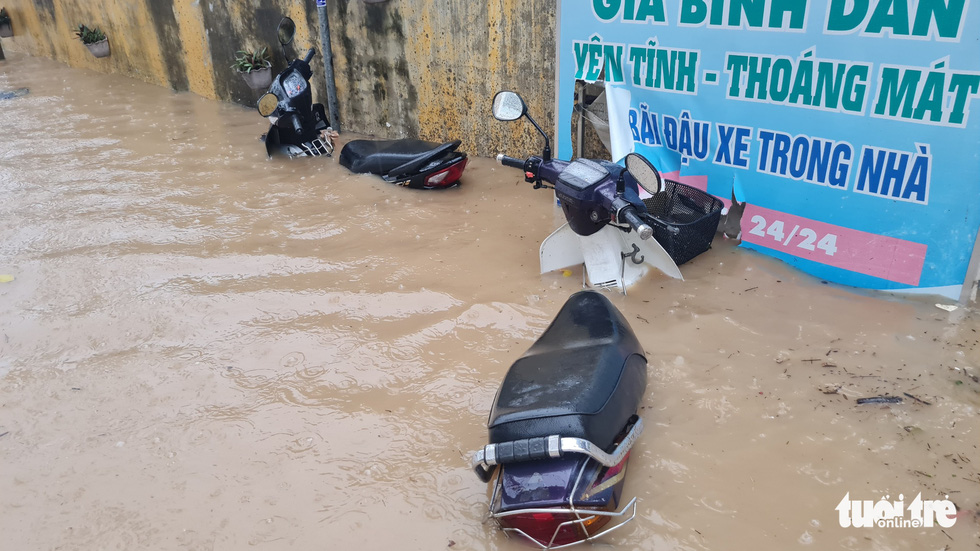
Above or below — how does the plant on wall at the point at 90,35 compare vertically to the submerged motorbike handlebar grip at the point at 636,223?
above

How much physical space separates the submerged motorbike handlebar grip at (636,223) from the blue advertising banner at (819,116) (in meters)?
1.42

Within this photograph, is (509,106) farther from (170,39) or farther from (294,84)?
(170,39)

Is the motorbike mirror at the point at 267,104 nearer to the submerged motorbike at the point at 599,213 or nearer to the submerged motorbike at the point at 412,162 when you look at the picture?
the submerged motorbike at the point at 412,162

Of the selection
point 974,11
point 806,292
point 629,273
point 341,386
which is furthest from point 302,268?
point 974,11

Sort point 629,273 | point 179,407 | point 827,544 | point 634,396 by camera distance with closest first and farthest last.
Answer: point 827,544 < point 634,396 < point 179,407 < point 629,273

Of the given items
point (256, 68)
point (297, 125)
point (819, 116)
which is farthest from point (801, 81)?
point (256, 68)

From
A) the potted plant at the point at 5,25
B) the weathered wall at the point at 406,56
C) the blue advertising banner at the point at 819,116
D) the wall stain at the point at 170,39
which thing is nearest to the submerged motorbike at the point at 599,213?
the blue advertising banner at the point at 819,116

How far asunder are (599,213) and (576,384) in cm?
126

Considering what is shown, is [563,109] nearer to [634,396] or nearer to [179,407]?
[634,396]

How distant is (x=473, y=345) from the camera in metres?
3.56

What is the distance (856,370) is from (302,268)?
3359 millimetres

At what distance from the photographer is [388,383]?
3.30 metres

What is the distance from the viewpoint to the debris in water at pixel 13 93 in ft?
32.1


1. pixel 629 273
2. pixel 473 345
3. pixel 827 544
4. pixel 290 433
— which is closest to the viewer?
pixel 827 544
